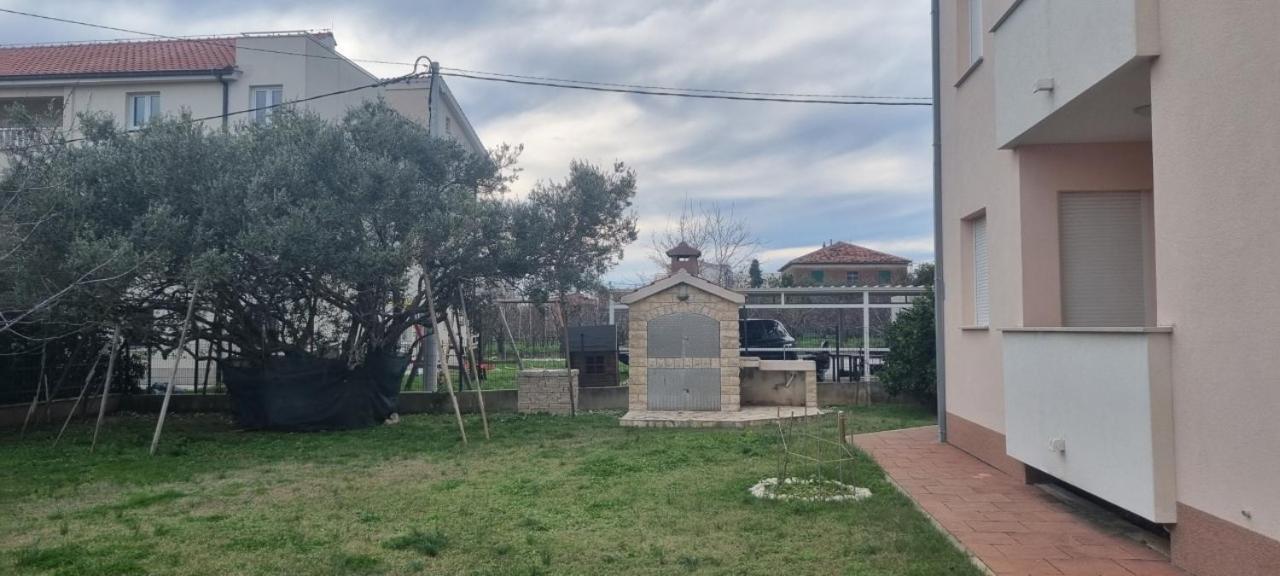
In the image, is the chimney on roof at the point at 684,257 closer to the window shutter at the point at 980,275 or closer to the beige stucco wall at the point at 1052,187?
the window shutter at the point at 980,275

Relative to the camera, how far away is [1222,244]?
4.34 meters

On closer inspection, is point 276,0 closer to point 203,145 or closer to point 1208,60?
point 203,145

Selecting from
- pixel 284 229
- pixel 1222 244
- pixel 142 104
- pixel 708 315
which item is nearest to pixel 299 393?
pixel 284 229

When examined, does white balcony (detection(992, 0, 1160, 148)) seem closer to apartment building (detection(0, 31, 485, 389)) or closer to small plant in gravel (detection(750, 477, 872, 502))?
small plant in gravel (detection(750, 477, 872, 502))

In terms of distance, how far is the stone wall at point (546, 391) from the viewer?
48.5 ft

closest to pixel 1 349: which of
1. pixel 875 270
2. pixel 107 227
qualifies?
pixel 107 227

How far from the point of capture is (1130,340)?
500cm

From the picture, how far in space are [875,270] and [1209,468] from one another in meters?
35.5

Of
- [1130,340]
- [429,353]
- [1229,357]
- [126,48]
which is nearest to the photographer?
[1229,357]

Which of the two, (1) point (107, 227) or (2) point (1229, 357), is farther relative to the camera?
(1) point (107, 227)

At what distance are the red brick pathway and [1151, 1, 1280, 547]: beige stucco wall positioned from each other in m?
0.69

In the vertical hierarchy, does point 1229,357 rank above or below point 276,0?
below

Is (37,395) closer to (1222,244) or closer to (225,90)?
(225,90)

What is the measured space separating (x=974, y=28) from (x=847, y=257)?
30.7 m
